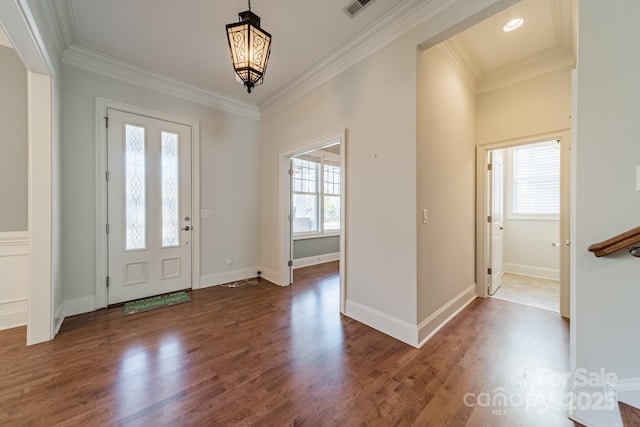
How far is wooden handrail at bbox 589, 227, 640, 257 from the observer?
1.20m

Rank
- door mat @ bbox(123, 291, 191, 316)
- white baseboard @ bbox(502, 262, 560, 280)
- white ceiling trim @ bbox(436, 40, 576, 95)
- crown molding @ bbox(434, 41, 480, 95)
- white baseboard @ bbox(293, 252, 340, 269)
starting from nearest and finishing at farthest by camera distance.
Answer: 1. crown molding @ bbox(434, 41, 480, 95)
2. white ceiling trim @ bbox(436, 40, 576, 95)
3. door mat @ bbox(123, 291, 191, 316)
4. white baseboard @ bbox(502, 262, 560, 280)
5. white baseboard @ bbox(293, 252, 340, 269)

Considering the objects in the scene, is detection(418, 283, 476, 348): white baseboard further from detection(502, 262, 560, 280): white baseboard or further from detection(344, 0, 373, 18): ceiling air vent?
detection(344, 0, 373, 18): ceiling air vent

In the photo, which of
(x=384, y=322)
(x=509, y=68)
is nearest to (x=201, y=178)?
(x=384, y=322)

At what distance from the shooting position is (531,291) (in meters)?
3.67

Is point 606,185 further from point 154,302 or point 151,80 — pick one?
point 151,80

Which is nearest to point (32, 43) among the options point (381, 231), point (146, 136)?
point (146, 136)

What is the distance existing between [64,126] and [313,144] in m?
2.92

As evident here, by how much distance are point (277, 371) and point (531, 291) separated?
398 cm

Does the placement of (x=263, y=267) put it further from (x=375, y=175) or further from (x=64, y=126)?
(x=64, y=126)

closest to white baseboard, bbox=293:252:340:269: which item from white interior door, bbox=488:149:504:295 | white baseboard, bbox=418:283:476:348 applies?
white baseboard, bbox=418:283:476:348

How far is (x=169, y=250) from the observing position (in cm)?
354

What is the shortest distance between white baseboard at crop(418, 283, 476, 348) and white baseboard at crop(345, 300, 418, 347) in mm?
78

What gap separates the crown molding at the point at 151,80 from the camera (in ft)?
Result: 9.36

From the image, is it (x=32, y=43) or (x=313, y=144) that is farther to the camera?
(x=313, y=144)
